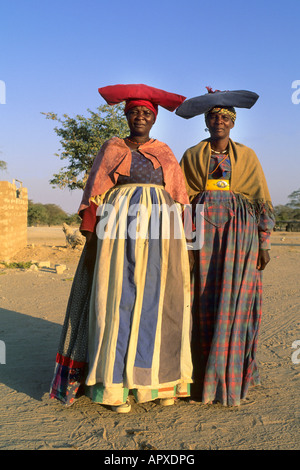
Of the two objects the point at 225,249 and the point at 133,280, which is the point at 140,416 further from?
the point at 225,249

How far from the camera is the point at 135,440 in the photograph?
2539 mm

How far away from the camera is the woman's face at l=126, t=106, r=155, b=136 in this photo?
3.19 meters

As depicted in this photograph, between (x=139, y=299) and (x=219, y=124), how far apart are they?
4.99ft

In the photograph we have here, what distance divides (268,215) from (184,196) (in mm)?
705

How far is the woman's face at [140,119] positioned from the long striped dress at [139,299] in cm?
21

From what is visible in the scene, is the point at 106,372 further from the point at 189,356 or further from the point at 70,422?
the point at 189,356

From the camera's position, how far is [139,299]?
292 centimetres

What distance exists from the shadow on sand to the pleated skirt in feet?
2.30

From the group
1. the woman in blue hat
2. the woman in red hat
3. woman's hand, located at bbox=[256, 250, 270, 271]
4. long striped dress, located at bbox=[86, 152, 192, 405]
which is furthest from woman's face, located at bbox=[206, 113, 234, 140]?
woman's hand, located at bbox=[256, 250, 270, 271]

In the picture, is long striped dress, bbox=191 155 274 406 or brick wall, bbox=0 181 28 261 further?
brick wall, bbox=0 181 28 261

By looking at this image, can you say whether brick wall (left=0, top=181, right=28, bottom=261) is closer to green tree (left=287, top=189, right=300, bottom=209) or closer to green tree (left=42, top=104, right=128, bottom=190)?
green tree (left=42, top=104, right=128, bottom=190)

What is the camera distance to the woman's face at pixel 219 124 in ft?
11.1

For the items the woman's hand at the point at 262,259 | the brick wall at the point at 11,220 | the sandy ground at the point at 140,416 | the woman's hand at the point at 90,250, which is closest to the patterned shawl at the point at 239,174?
the woman's hand at the point at 262,259

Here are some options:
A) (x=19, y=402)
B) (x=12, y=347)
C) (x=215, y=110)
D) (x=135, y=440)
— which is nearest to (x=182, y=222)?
(x=215, y=110)
